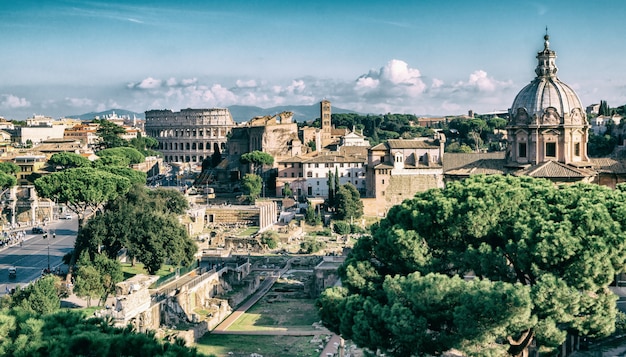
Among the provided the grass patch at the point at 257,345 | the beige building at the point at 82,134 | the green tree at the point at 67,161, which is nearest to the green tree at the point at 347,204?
the green tree at the point at 67,161

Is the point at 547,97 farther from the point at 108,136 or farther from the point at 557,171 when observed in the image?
the point at 108,136

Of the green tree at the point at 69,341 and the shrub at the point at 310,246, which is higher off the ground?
the green tree at the point at 69,341

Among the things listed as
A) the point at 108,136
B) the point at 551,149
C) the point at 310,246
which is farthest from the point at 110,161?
the point at 551,149

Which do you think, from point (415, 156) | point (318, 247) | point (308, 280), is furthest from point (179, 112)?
point (308, 280)

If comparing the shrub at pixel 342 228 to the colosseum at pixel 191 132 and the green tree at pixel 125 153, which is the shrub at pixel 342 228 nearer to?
the green tree at pixel 125 153

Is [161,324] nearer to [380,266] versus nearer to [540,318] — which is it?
[380,266]
